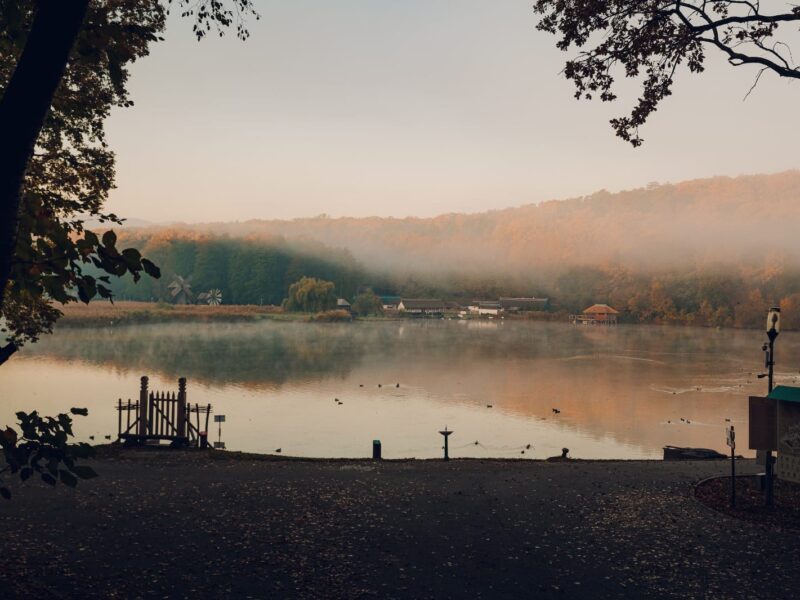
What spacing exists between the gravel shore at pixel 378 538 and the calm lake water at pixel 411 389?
13213 mm

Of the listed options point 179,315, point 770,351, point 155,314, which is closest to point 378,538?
point 770,351

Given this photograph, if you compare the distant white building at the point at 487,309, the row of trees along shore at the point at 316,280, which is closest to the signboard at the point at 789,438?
the row of trees along shore at the point at 316,280

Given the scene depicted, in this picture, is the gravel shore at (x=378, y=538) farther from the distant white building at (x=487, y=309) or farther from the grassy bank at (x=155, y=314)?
the distant white building at (x=487, y=309)

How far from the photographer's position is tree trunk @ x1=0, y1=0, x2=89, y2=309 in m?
3.82

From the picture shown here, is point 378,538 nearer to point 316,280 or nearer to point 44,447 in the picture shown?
point 44,447

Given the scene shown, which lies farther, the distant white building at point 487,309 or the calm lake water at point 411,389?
the distant white building at point 487,309

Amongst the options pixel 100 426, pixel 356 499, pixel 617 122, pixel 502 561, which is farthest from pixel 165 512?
pixel 100 426

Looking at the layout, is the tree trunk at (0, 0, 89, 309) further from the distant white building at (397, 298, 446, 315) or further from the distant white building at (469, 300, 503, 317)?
the distant white building at (469, 300, 503, 317)

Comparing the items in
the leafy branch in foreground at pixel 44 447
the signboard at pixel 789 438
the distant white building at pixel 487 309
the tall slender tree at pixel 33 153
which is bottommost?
the distant white building at pixel 487 309

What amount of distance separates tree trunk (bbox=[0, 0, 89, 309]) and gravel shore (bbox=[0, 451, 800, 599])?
623 cm

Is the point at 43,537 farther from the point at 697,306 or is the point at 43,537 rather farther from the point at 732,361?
the point at 697,306

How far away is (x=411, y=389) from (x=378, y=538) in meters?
37.1

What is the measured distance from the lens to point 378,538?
1042 centimetres

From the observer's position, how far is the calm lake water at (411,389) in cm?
3078
